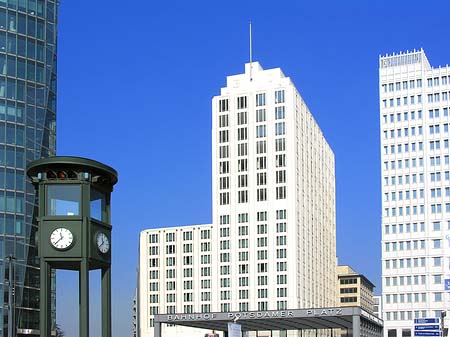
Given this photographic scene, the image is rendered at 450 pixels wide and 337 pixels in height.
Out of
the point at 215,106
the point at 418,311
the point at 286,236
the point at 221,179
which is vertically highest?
the point at 215,106

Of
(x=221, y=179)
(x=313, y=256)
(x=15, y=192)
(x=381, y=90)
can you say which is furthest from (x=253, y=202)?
(x=15, y=192)

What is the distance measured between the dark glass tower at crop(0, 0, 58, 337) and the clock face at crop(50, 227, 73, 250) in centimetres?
4626

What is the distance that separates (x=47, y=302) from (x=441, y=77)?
123935 millimetres

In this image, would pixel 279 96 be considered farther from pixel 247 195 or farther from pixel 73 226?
pixel 73 226

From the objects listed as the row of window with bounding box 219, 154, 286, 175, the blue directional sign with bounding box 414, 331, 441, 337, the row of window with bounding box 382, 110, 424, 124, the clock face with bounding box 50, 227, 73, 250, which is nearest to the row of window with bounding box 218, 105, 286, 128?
the row of window with bounding box 219, 154, 286, 175

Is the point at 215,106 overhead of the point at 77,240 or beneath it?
overhead

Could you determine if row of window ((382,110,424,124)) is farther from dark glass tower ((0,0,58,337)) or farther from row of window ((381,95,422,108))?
dark glass tower ((0,0,58,337))

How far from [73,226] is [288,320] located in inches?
2169

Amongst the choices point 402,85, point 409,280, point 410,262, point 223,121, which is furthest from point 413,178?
point 223,121

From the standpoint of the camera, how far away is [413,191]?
149125mm

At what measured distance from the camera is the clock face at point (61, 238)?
3716cm

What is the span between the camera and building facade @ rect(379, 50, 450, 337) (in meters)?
145

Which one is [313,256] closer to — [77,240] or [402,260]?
[402,260]

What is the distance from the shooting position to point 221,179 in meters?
163
